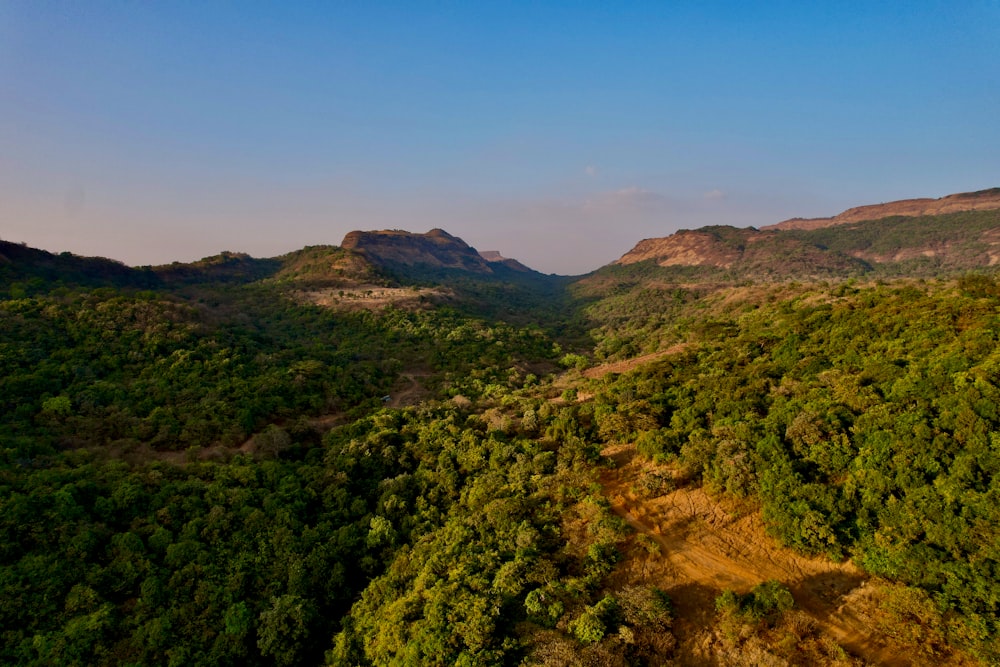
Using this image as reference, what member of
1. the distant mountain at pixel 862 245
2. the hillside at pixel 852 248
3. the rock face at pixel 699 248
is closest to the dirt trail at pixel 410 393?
the hillside at pixel 852 248

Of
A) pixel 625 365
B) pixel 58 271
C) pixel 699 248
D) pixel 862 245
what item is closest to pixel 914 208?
pixel 862 245

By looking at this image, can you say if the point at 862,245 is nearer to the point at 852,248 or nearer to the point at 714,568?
the point at 852,248

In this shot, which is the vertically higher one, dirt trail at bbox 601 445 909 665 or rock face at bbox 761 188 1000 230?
rock face at bbox 761 188 1000 230

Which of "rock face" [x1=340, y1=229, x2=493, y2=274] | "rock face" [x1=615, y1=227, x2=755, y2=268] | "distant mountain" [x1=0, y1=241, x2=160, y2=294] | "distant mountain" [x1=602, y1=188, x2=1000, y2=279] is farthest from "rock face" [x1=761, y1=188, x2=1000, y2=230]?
"distant mountain" [x1=0, y1=241, x2=160, y2=294]

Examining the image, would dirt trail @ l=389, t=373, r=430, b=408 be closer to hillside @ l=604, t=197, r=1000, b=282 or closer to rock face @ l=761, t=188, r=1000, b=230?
hillside @ l=604, t=197, r=1000, b=282

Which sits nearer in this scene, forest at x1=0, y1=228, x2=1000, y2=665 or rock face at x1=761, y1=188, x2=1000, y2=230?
forest at x1=0, y1=228, x2=1000, y2=665

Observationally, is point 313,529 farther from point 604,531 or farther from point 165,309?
point 165,309
